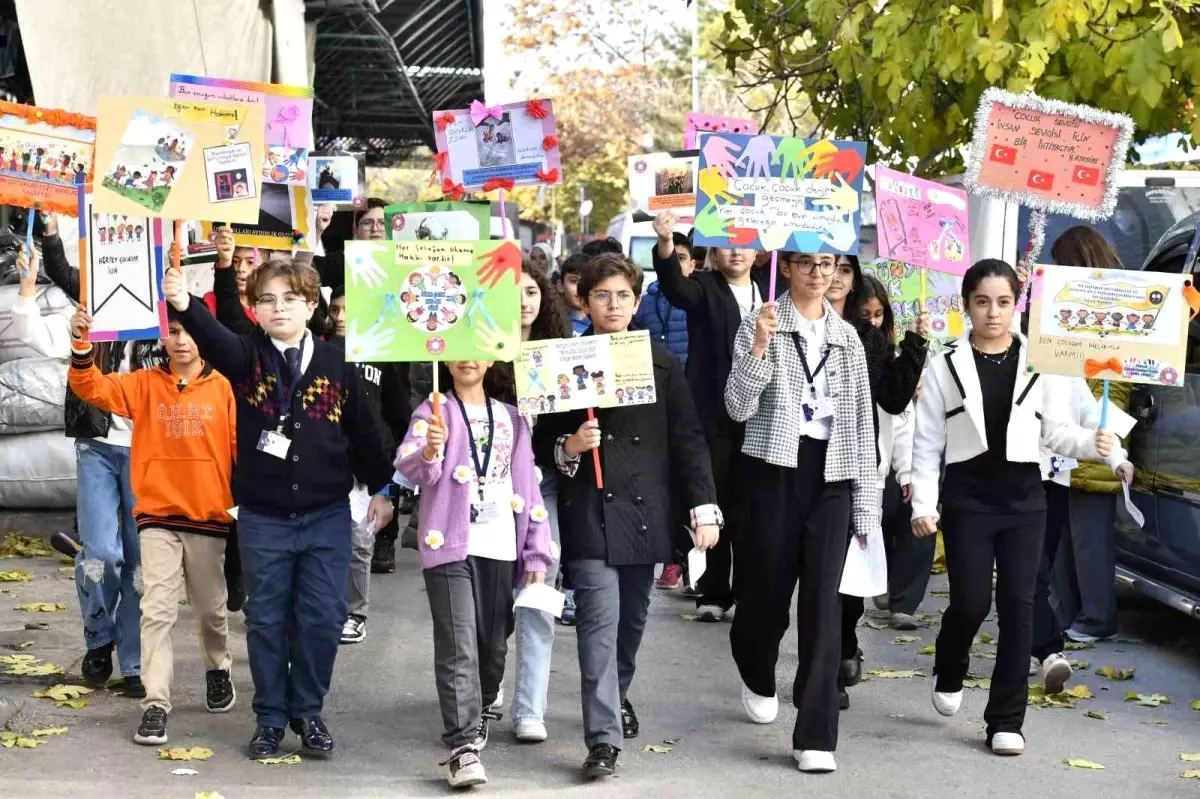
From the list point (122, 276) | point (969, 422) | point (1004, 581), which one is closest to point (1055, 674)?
point (1004, 581)

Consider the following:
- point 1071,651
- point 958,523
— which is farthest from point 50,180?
point 1071,651

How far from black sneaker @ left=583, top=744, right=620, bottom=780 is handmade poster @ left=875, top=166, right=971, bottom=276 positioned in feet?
8.82

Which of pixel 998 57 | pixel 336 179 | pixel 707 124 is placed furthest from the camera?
pixel 707 124

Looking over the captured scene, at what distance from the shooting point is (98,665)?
7.67 meters

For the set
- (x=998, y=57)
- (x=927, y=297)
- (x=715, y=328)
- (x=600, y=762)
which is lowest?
(x=600, y=762)

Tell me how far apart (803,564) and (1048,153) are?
A: 2.41 meters

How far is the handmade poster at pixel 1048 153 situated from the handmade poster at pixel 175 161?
3.30 metres

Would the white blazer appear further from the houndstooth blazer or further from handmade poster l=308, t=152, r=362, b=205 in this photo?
handmade poster l=308, t=152, r=362, b=205

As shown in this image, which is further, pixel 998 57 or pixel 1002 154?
pixel 998 57

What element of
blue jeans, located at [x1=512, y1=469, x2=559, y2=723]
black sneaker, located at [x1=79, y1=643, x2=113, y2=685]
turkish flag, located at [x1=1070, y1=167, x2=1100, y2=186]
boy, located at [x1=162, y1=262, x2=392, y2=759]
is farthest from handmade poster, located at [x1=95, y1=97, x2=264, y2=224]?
turkish flag, located at [x1=1070, y1=167, x2=1100, y2=186]

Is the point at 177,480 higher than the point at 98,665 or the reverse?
higher

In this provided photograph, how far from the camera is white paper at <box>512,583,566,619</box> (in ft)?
21.4

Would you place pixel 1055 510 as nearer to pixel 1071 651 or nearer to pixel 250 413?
pixel 1071 651

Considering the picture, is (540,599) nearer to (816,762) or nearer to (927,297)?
(816,762)
